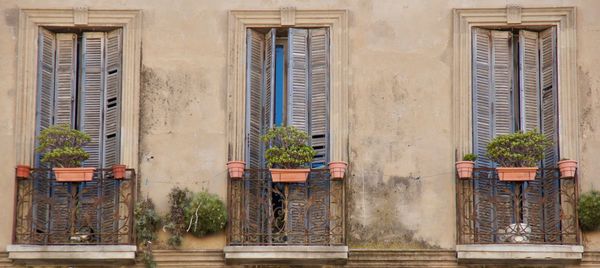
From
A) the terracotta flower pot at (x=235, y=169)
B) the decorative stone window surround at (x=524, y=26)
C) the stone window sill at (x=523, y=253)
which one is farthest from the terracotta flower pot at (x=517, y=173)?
the terracotta flower pot at (x=235, y=169)

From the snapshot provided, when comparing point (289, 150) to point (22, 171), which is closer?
point (289, 150)

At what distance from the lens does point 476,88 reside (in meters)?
20.5

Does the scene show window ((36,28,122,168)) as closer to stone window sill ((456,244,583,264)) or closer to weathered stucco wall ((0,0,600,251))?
weathered stucco wall ((0,0,600,251))

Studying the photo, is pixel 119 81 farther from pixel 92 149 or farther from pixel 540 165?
pixel 540 165

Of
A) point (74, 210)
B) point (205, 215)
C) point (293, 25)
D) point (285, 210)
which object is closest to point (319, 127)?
point (285, 210)

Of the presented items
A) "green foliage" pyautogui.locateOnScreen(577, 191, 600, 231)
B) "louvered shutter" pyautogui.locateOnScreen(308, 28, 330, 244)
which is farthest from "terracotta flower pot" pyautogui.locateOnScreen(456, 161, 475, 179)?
"louvered shutter" pyautogui.locateOnScreen(308, 28, 330, 244)

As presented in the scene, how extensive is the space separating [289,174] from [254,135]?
925 millimetres

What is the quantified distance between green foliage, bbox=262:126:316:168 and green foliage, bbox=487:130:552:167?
7.61ft

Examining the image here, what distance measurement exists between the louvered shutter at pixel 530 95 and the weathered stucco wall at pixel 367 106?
0.55 meters

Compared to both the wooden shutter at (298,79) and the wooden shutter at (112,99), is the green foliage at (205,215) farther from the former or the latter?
the wooden shutter at (298,79)

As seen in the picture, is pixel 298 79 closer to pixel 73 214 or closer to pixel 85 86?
pixel 85 86

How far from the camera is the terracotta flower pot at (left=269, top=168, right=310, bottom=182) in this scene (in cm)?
1991

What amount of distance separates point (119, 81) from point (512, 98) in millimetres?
5115

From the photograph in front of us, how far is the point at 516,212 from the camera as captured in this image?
19.9 meters
